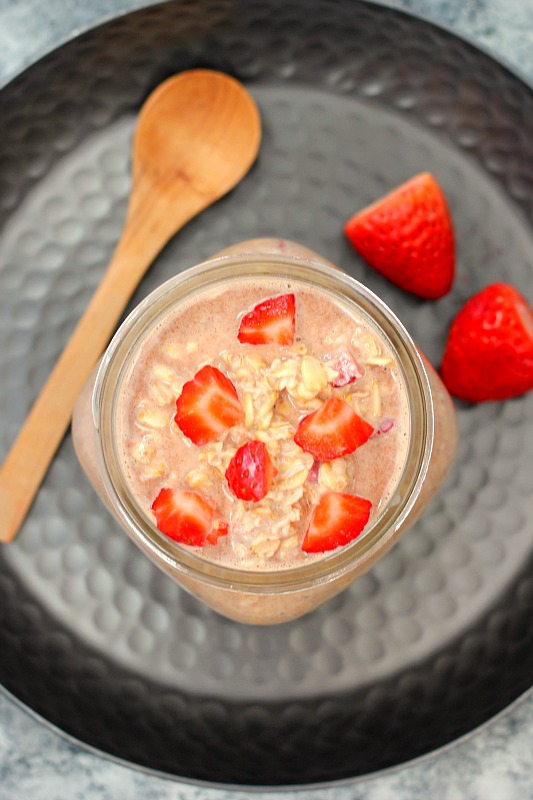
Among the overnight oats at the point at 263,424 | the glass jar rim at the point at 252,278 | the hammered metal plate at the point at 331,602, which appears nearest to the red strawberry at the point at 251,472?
the overnight oats at the point at 263,424

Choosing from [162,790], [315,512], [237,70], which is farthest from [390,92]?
[162,790]

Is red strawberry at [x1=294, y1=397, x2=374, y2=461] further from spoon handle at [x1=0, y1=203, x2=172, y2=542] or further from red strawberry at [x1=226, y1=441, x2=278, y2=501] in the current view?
spoon handle at [x1=0, y1=203, x2=172, y2=542]

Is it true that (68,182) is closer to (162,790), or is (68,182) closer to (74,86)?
(74,86)

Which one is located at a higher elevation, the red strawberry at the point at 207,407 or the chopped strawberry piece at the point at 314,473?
the red strawberry at the point at 207,407

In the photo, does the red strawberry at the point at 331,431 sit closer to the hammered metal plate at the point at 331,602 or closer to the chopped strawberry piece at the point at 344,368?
the chopped strawberry piece at the point at 344,368

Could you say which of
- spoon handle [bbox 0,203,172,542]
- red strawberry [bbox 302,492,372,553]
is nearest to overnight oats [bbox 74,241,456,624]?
red strawberry [bbox 302,492,372,553]

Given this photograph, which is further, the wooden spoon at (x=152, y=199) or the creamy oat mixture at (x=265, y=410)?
the wooden spoon at (x=152, y=199)
